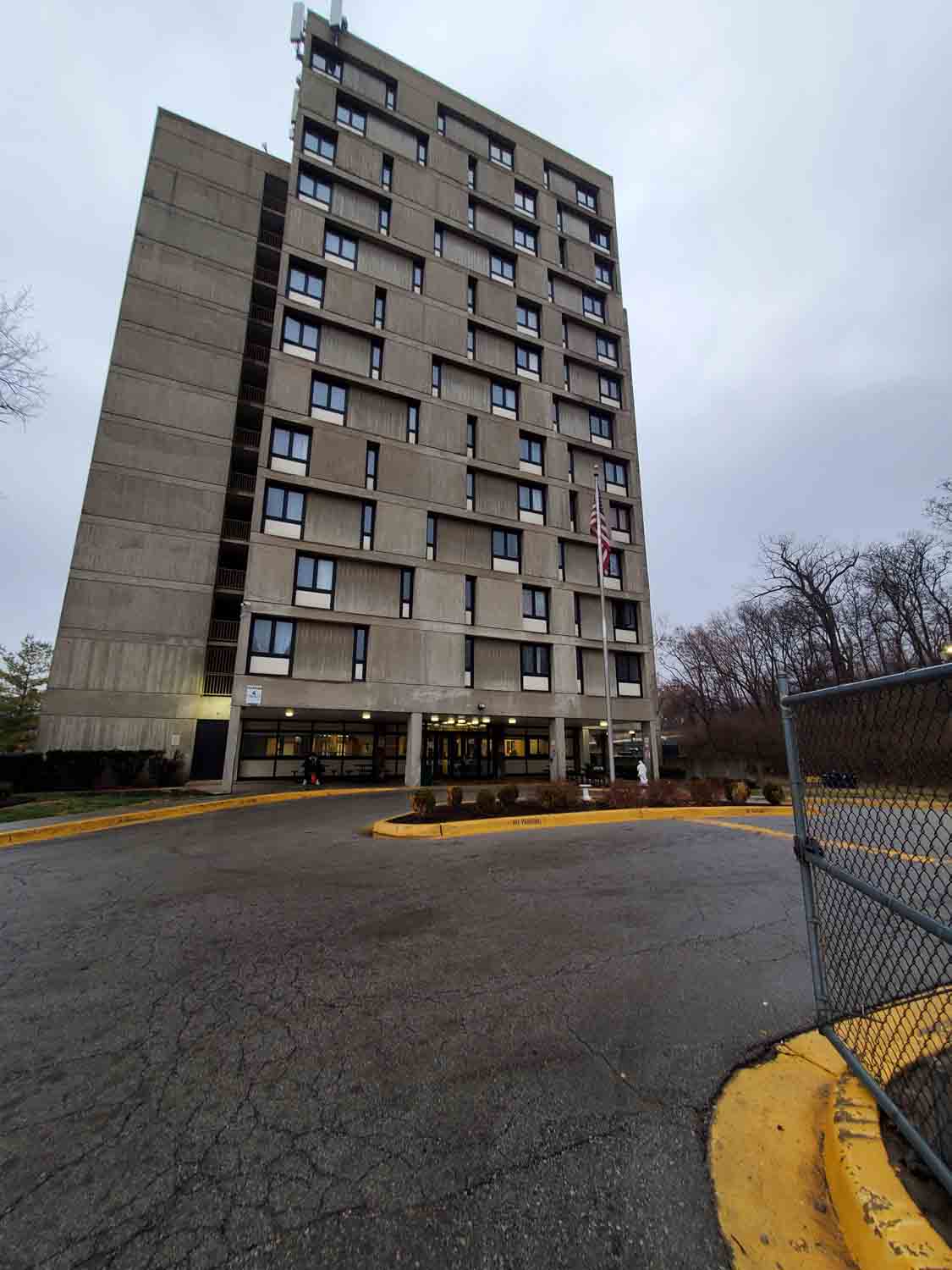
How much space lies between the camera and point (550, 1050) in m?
2.74

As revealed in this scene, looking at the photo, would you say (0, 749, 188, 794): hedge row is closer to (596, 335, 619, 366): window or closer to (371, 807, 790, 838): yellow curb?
(371, 807, 790, 838): yellow curb

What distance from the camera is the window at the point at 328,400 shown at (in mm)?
21375

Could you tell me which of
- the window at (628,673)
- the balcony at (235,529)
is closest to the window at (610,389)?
the window at (628,673)

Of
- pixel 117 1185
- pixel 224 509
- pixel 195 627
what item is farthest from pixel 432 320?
pixel 117 1185

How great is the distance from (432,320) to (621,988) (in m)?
27.4

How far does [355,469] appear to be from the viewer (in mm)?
21172

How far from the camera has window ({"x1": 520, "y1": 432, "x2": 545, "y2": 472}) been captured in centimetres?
2555

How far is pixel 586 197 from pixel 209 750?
130ft

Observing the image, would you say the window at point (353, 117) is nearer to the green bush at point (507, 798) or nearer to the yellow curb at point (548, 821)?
the green bush at point (507, 798)

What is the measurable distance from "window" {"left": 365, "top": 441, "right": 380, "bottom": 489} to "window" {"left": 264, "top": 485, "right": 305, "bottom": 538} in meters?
2.91

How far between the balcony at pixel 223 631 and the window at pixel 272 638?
557 centimetres

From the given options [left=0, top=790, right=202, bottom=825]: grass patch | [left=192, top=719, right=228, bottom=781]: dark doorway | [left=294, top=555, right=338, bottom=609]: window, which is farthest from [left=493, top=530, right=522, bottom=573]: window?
[left=0, top=790, right=202, bottom=825]: grass patch

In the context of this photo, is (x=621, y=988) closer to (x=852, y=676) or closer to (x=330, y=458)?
(x=330, y=458)

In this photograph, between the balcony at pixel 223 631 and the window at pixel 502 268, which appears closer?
the balcony at pixel 223 631
